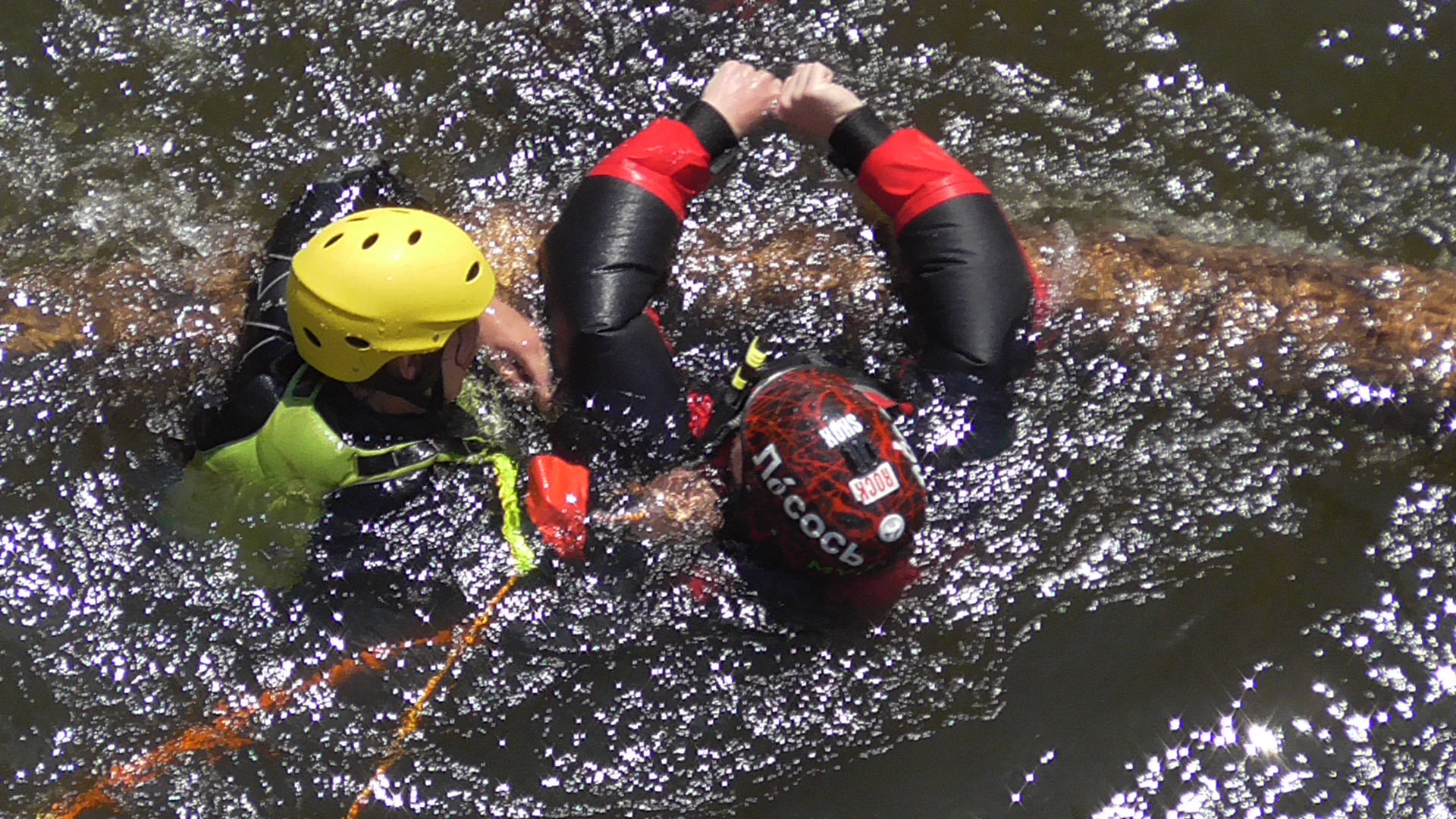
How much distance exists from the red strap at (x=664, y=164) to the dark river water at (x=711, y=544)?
0.37 m

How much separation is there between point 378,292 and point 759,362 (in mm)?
1323

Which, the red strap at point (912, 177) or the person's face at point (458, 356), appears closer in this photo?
the person's face at point (458, 356)

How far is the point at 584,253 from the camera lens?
13.8 feet

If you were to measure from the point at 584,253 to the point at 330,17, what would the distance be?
2.39 metres

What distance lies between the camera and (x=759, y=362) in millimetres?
4039

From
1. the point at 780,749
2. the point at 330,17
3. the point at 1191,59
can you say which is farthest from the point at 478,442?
the point at 1191,59

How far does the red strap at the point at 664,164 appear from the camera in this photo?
436 cm

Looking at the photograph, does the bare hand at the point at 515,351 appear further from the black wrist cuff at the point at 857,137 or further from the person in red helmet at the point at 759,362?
the black wrist cuff at the point at 857,137

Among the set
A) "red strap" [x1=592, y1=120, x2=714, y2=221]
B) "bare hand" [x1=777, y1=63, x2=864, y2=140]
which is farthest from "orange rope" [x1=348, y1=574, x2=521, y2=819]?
"bare hand" [x1=777, y1=63, x2=864, y2=140]

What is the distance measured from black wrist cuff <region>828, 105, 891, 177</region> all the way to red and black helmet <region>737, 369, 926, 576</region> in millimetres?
1175

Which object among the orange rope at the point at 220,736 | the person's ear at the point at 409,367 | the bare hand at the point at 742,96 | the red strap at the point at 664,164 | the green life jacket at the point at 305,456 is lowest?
the orange rope at the point at 220,736

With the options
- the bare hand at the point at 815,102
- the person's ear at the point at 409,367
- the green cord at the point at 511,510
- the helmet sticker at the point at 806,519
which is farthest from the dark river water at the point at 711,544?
the helmet sticker at the point at 806,519

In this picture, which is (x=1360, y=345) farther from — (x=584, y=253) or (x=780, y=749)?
(x=584, y=253)

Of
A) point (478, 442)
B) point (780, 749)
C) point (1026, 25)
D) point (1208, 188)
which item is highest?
→ point (1026, 25)
